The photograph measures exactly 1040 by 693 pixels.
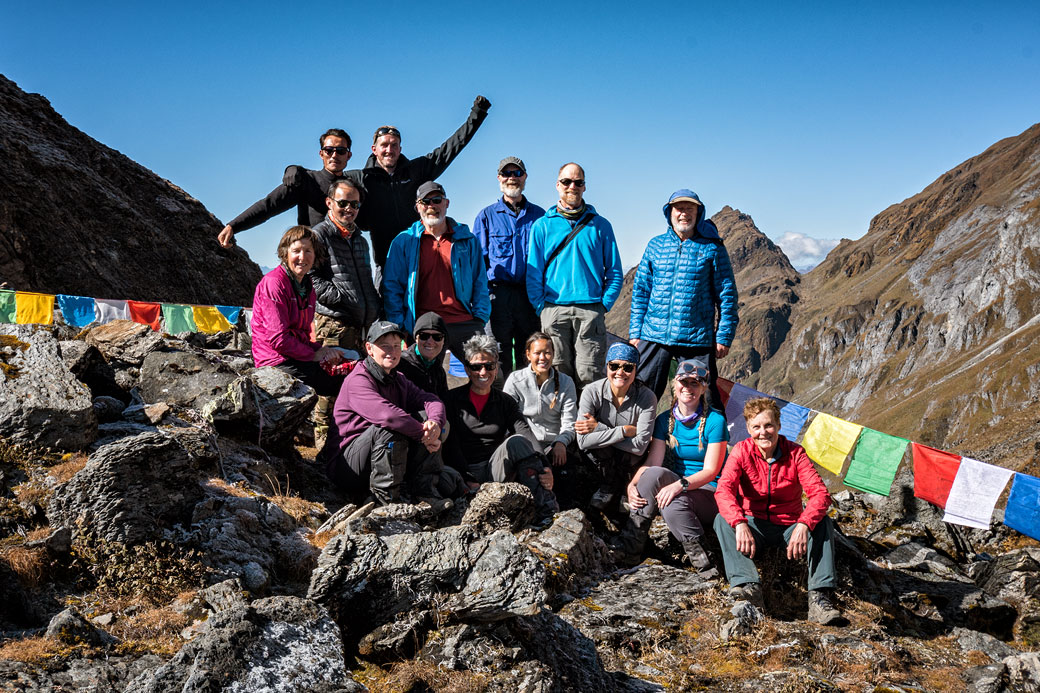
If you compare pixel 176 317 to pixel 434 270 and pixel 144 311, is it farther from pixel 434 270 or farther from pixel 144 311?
pixel 434 270

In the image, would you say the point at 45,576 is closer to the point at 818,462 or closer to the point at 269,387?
the point at 269,387

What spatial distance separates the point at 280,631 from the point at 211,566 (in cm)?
185

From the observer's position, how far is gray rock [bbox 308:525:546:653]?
462cm

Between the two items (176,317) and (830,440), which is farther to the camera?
(176,317)

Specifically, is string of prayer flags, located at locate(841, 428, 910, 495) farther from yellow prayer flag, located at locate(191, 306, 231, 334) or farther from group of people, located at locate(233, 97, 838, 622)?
yellow prayer flag, located at locate(191, 306, 231, 334)

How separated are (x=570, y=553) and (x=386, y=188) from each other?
19.2 feet

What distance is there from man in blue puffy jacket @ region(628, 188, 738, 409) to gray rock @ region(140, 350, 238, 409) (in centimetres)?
540

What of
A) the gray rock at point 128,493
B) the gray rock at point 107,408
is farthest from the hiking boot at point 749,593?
the gray rock at point 107,408

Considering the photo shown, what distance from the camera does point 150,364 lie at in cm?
848

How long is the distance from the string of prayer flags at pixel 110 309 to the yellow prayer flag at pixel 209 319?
58.6 inches

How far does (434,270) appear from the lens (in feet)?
29.4

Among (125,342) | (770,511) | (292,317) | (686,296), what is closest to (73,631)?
(292,317)

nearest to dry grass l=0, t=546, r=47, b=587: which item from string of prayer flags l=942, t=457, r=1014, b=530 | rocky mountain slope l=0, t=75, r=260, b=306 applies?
string of prayer flags l=942, t=457, r=1014, b=530

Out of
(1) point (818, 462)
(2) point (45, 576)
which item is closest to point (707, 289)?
(1) point (818, 462)
